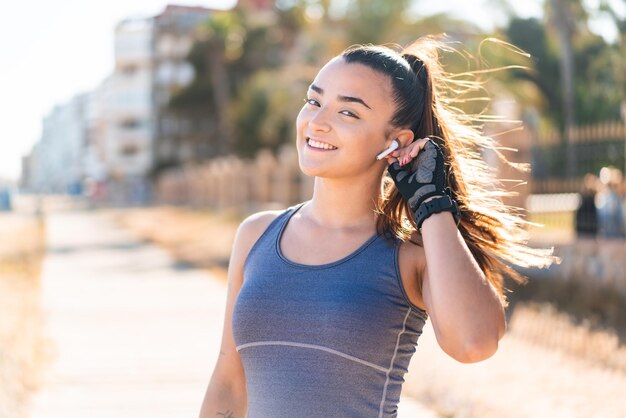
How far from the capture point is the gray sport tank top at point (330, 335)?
7.29ft

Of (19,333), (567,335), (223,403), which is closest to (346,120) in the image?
(223,403)

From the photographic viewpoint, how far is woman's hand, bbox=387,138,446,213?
2.32 metres

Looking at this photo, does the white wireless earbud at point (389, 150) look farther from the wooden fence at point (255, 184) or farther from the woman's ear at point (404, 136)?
the wooden fence at point (255, 184)

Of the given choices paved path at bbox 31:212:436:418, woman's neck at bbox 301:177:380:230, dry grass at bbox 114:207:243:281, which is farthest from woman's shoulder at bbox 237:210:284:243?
dry grass at bbox 114:207:243:281

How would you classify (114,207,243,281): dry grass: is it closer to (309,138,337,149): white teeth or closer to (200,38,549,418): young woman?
(200,38,549,418): young woman

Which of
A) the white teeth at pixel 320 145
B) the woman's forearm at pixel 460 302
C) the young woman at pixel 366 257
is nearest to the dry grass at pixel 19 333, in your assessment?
the young woman at pixel 366 257

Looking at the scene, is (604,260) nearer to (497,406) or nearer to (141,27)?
(497,406)

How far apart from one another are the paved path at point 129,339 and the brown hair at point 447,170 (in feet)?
10.6

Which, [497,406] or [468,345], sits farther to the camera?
[497,406]

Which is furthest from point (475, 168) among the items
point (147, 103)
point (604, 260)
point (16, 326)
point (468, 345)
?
point (147, 103)

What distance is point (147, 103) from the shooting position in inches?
3647

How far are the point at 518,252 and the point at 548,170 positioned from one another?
35.1ft

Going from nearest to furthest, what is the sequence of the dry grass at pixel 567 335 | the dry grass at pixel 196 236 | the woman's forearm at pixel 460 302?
the woman's forearm at pixel 460 302
the dry grass at pixel 567 335
the dry grass at pixel 196 236

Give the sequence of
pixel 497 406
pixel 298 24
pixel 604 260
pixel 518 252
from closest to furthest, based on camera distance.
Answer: pixel 518 252, pixel 497 406, pixel 604 260, pixel 298 24
